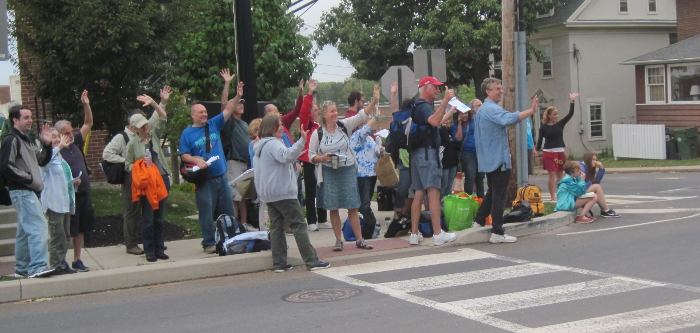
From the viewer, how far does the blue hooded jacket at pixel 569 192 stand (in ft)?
36.8

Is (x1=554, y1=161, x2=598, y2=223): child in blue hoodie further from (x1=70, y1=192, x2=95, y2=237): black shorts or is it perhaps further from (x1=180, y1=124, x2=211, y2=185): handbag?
(x1=70, y1=192, x2=95, y2=237): black shorts

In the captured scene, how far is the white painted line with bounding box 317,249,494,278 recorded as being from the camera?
806cm

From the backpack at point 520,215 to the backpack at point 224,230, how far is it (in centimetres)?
380

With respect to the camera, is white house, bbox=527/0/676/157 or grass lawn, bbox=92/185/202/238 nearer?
grass lawn, bbox=92/185/202/238

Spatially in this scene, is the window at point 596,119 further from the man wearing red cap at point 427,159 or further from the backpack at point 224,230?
the backpack at point 224,230

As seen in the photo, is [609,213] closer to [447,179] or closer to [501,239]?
[447,179]

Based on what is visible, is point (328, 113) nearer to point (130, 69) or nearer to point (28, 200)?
point (28, 200)

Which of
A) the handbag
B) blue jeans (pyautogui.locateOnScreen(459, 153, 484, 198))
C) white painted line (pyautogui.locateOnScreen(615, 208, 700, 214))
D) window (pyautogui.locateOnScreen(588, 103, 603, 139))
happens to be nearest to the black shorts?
the handbag

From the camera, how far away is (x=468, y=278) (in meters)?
7.52

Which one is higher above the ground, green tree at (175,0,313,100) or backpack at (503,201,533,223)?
green tree at (175,0,313,100)

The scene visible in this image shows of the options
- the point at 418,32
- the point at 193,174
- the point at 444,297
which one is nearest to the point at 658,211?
the point at 444,297

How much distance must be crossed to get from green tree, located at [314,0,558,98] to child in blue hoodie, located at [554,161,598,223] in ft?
62.1

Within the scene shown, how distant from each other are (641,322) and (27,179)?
5864mm

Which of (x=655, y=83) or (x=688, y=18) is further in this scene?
(x=688, y=18)
